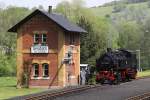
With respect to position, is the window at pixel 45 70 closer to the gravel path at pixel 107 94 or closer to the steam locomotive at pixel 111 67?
the steam locomotive at pixel 111 67

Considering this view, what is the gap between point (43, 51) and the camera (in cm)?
4675

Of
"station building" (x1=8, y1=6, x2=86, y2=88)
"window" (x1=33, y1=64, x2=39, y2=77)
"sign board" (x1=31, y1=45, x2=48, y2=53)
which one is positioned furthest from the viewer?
"window" (x1=33, y1=64, x2=39, y2=77)

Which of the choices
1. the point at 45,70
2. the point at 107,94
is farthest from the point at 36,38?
the point at 107,94

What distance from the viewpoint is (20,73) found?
47.7 metres

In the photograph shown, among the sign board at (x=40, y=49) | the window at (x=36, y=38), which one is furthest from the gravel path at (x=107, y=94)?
the window at (x=36, y=38)

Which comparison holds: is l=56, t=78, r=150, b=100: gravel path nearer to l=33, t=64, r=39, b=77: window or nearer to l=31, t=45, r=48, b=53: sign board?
l=31, t=45, r=48, b=53: sign board

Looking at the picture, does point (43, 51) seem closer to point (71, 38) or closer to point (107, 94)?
point (71, 38)

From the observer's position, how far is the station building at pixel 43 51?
153 feet

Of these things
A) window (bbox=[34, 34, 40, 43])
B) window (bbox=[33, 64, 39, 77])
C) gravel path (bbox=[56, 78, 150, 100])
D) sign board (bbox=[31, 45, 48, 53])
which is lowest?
gravel path (bbox=[56, 78, 150, 100])

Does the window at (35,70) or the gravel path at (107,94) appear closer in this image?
the gravel path at (107,94)

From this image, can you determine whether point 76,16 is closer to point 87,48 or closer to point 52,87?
point 87,48

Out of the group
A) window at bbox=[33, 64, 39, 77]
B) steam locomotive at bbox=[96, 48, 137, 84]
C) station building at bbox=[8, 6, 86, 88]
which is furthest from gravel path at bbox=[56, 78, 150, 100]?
window at bbox=[33, 64, 39, 77]

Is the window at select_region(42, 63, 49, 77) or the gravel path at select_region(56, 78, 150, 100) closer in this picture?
the gravel path at select_region(56, 78, 150, 100)

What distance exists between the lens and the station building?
46.5m
